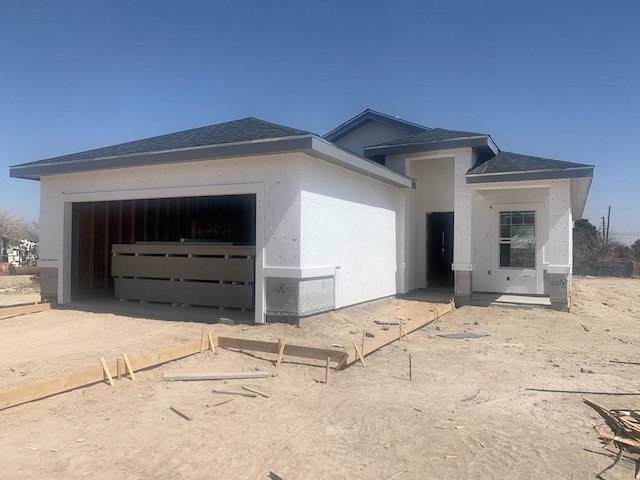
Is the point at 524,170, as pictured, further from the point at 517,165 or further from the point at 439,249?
the point at 439,249

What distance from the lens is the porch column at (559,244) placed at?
12.5 metres

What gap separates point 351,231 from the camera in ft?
39.0

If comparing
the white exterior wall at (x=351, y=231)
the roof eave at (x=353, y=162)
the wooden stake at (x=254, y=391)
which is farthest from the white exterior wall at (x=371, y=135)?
the wooden stake at (x=254, y=391)

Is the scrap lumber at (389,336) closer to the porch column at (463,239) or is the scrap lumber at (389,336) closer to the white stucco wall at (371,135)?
the porch column at (463,239)

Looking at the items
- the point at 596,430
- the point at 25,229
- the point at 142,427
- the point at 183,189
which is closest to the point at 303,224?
the point at 183,189

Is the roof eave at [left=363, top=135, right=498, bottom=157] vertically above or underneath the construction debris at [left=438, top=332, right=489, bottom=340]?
above

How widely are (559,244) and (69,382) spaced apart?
38.5 ft

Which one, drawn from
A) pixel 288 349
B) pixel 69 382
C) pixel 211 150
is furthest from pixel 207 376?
pixel 211 150

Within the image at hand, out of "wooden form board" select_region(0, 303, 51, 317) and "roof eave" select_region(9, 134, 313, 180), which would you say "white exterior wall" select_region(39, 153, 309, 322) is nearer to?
"roof eave" select_region(9, 134, 313, 180)

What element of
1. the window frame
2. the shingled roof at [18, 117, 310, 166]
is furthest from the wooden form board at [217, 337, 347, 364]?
the window frame

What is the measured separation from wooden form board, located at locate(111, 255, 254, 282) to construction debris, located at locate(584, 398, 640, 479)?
24.8 ft

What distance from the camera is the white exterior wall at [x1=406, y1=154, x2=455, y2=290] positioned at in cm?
1622

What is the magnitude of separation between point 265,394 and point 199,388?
91cm

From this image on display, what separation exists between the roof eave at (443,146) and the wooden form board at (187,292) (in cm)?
673
